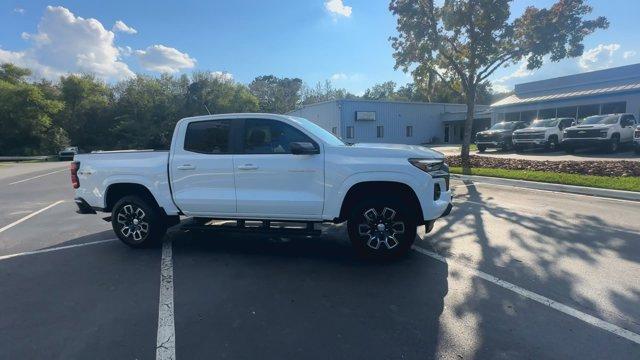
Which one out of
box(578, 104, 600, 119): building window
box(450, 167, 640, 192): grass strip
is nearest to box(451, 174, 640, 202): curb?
box(450, 167, 640, 192): grass strip

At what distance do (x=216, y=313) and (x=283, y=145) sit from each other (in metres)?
2.39

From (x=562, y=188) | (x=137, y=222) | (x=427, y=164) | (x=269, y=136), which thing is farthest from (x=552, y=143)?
(x=137, y=222)

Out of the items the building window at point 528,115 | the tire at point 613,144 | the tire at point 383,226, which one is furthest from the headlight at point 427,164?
the building window at point 528,115

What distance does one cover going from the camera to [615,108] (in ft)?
82.7

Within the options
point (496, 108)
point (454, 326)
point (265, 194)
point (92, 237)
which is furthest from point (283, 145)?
point (496, 108)

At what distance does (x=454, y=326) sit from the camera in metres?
3.42

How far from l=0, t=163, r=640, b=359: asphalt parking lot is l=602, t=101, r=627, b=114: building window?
23.4 m

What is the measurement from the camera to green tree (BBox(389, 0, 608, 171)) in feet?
45.1

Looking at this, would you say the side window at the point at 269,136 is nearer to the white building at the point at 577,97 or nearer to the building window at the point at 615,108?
the white building at the point at 577,97

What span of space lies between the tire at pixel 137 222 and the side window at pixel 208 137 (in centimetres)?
114

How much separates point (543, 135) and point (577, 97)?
29.1 ft

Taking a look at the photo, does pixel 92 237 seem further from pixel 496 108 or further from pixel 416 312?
pixel 496 108

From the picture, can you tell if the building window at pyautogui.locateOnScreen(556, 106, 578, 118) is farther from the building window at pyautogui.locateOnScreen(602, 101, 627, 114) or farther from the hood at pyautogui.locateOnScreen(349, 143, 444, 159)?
Result: the hood at pyautogui.locateOnScreen(349, 143, 444, 159)

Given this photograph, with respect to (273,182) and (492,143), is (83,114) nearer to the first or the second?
(492,143)
